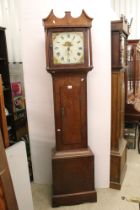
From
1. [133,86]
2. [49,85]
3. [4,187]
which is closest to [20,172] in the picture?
[4,187]

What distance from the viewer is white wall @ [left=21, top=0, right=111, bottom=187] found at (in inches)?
78.4

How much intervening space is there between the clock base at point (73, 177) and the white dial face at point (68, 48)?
871 mm

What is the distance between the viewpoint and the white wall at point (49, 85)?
199cm

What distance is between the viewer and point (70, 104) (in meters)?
1.93

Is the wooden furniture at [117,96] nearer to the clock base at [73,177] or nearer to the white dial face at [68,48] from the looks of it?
the clock base at [73,177]

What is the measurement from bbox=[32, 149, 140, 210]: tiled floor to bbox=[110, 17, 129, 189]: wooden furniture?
0.10 meters

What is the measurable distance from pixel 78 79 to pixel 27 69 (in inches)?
23.7

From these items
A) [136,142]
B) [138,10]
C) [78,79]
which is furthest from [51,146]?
[138,10]

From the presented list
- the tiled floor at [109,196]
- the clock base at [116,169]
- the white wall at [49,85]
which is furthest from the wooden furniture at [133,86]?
the white wall at [49,85]

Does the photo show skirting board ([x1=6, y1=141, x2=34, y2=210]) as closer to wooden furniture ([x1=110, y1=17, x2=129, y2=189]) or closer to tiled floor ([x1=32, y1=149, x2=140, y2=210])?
tiled floor ([x1=32, y1=149, x2=140, y2=210])

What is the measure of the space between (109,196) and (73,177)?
491 mm

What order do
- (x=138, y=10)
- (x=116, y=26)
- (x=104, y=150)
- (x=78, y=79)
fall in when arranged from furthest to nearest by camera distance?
1. (x=138, y=10)
2. (x=104, y=150)
3. (x=116, y=26)
4. (x=78, y=79)

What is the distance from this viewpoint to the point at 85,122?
199 centimetres

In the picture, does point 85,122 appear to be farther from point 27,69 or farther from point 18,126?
point 18,126
